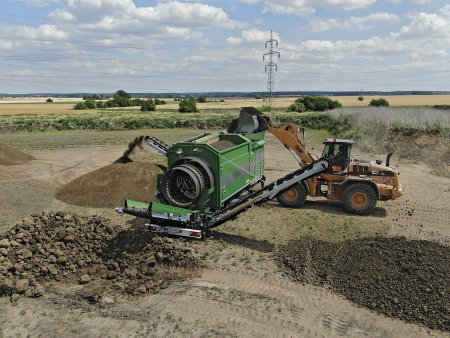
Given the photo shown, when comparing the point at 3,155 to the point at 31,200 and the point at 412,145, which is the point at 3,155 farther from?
the point at 412,145

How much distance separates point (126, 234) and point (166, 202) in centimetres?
130

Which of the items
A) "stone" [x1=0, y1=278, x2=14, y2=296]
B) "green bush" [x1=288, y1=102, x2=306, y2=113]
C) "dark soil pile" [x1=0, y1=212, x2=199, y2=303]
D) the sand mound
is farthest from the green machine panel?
"green bush" [x1=288, y1=102, x2=306, y2=113]

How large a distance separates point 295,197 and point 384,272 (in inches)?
216

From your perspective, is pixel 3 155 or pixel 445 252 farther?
pixel 3 155

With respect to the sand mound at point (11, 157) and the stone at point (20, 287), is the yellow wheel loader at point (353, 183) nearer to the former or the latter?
the stone at point (20, 287)

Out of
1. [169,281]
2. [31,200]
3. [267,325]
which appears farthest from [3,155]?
[267,325]

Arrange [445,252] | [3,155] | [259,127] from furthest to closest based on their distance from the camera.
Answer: [3,155] → [259,127] → [445,252]

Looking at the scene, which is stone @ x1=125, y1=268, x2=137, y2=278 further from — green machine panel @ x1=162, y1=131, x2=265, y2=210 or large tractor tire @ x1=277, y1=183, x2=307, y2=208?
large tractor tire @ x1=277, y1=183, x2=307, y2=208

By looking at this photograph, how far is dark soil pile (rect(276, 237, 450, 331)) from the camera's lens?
7805mm

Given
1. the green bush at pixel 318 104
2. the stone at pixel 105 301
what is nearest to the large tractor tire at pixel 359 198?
the stone at pixel 105 301

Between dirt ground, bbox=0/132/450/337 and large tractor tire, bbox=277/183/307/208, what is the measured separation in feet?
1.16

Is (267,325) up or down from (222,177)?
down

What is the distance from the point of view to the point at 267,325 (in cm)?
731

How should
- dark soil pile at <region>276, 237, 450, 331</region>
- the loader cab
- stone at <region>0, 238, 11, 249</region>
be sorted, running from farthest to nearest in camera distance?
the loader cab < stone at <region>0, 238, 11, 249</region> < dark soil pile at <region>276, 237, 450, 331</region>
